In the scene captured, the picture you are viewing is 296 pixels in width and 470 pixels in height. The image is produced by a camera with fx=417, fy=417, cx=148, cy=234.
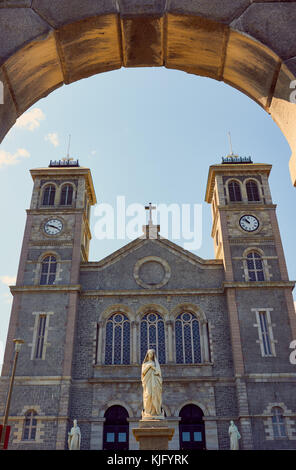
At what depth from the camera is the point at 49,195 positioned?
3094 cm

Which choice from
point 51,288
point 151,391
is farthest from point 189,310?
point 151,391

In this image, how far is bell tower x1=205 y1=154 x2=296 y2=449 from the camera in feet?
77.5

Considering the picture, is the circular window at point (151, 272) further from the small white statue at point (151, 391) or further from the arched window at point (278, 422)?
→ the small white statue at point (151, 391)

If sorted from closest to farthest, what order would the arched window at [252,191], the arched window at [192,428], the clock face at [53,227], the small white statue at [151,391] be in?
the small white statue at [151,391] < the arched window at [192,428] < the clock face at [53,227] < the arched window at [252,191]

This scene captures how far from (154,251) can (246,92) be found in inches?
979

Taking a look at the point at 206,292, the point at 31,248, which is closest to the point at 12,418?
the point at 31,248

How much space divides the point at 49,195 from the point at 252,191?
49.2 feet

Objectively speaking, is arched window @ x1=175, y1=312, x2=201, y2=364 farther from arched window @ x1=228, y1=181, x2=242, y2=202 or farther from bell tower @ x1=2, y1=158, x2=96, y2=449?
arched window @ x1=228, y1=181, x2=242, y2=202

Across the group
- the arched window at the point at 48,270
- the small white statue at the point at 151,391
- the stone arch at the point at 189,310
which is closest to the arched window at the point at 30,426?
the arched window at the point at 48,270

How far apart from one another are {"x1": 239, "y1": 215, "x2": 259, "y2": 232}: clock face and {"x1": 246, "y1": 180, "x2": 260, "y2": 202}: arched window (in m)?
1.77

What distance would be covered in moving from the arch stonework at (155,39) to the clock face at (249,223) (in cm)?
2572

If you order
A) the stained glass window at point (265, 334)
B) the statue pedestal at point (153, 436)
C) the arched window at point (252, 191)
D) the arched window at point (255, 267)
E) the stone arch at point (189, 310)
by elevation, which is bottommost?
the statue pedestal at point (153, 436)

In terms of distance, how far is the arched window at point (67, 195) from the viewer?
3057 cm

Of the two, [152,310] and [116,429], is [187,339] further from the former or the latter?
[116,429]
